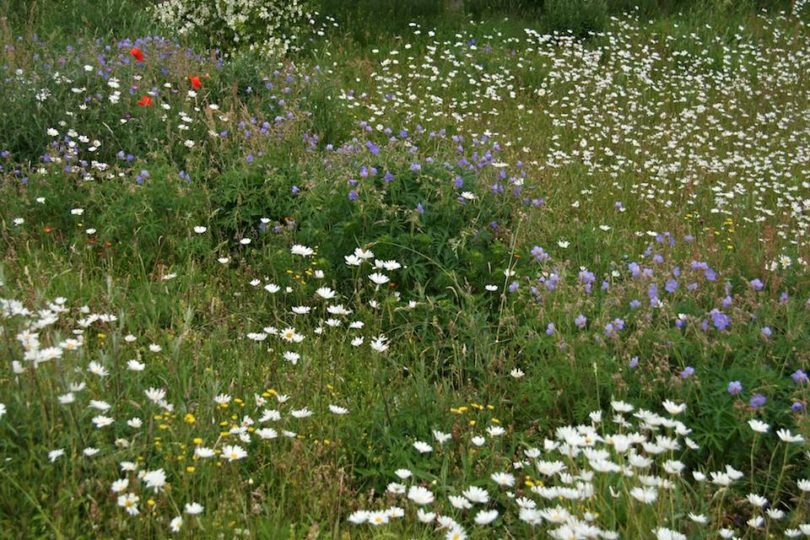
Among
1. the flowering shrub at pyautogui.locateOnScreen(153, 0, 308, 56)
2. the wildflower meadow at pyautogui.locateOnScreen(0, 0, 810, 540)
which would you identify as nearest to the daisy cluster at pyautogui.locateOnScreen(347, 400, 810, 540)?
the wildflower meadow at pyautogui.locateOnScreen(0, 0, 810, 540)

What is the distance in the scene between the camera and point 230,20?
8930 millimetres

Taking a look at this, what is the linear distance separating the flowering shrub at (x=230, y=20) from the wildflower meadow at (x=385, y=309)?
0.09 metres

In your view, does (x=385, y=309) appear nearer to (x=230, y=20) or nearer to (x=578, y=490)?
(x=578, y=490)

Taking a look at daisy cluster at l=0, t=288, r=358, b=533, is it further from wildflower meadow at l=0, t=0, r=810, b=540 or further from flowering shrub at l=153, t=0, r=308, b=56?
flowering shrub at l=153, t=0, r=308, b=56

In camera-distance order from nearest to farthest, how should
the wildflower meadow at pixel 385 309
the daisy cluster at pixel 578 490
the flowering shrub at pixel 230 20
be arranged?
the daisy cluster at pixel 578 490 < the wildflower meadow at pixel 385 309 < the flowering shrub at pixel 230 20

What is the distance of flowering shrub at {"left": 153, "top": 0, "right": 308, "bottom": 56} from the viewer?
8.95 metres

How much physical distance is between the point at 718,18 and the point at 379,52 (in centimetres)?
541

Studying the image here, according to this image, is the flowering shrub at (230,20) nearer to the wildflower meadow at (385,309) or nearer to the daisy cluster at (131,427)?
the wildflower meadow at (385,309)

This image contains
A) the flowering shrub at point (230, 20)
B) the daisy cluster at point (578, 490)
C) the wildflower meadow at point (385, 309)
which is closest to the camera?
the daisy cluster at point (578, 490)

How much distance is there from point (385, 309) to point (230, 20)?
19.5 ft

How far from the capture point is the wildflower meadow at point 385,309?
8.29ft

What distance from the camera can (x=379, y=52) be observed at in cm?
1010

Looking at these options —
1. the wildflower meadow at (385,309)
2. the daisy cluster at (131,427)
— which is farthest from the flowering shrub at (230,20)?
the daisy cluster at (131,427)

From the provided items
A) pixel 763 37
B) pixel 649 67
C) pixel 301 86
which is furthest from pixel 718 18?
pixel 301 86
